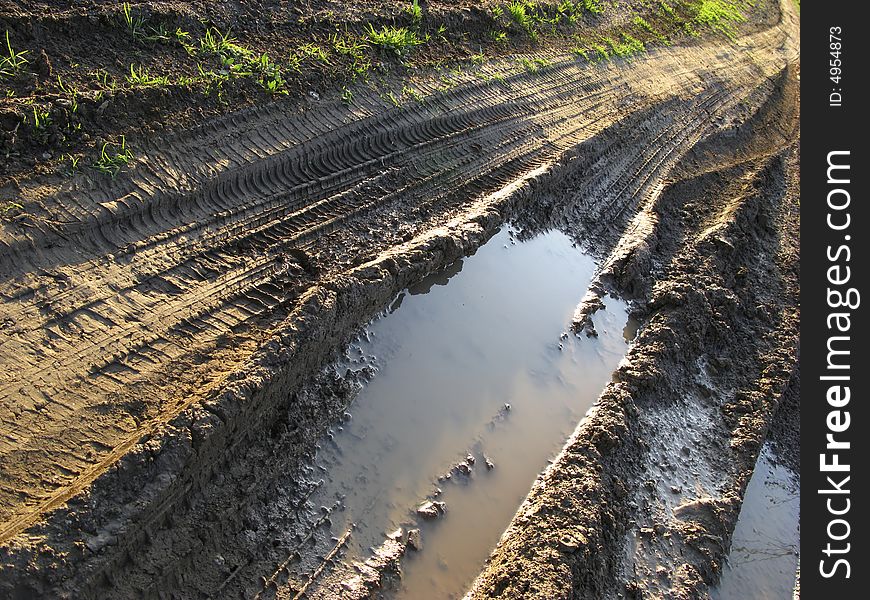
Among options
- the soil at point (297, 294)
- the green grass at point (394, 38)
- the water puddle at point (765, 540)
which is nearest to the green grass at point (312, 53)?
the soil at point (297, 294)

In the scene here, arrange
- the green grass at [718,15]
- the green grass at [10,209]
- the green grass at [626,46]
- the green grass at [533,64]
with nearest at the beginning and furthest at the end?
1. the green grass at [10,209]
2. the green grass at [533,64]
3. the green grass at [626,46]
4. the green grass at [718,15]

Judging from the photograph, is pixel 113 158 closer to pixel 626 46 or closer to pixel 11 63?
pixel 11 63

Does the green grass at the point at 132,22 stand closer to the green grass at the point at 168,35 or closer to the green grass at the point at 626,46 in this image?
the green grass at the point at 168,35

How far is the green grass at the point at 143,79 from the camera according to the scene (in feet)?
19.2

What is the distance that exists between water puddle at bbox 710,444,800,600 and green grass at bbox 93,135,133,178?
555cm

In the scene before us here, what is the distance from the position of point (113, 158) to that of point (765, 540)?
19.8 ft

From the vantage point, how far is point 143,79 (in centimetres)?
591

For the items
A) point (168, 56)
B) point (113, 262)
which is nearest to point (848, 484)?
point (113, 262)

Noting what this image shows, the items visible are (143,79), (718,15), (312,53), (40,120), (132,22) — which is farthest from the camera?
(718,15)

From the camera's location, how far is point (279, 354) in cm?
464

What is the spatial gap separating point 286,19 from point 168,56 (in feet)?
5.25

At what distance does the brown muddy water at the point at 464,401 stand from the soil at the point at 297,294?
0.54ft

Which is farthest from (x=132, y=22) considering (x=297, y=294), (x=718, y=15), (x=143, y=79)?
(x=718, y=15)

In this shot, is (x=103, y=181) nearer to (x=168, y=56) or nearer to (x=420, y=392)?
(x=168, y=56)
